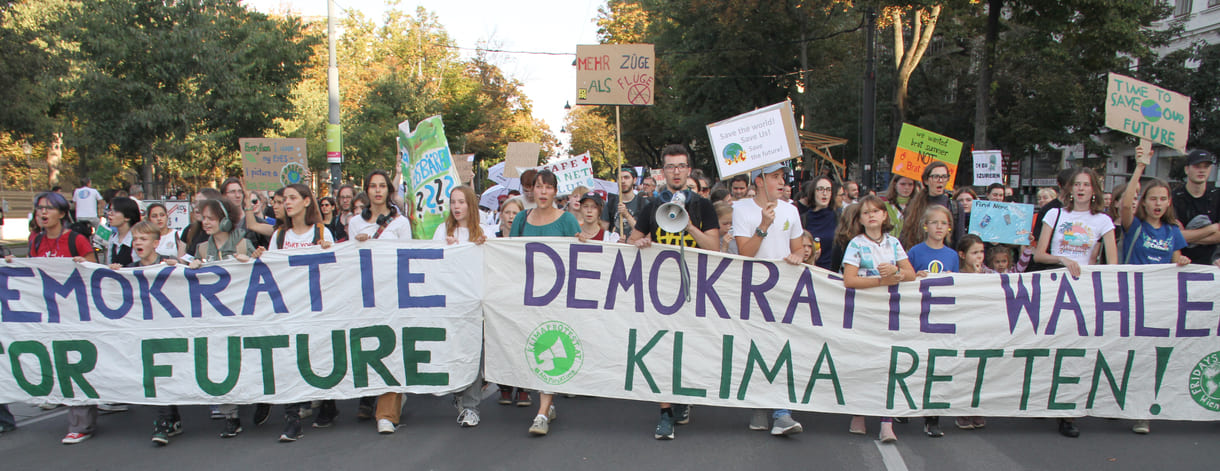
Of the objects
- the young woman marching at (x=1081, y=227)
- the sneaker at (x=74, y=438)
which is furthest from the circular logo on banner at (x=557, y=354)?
the young woman marching at (x=1081, y=227)

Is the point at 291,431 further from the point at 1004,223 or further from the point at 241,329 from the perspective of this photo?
the point at 1004,223

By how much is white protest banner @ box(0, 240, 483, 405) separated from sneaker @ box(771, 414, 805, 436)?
1.99 meters

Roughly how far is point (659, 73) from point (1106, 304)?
38194mm

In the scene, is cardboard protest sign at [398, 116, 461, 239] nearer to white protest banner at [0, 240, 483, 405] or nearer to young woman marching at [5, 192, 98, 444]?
white protest banner at [0, 240, 483, 405]

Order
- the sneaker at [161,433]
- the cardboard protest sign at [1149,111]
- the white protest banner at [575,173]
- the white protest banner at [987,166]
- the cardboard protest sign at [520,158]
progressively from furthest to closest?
the cardboard protest sign at [520,158], the white protest banner at [987,166], the white protest banner at [575,173], the cardboard protest sign at [1149,111], the sneaker at [161,433]

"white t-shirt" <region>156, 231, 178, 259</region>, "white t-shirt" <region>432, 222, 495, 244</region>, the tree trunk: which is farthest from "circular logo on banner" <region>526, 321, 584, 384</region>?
the tree trunk

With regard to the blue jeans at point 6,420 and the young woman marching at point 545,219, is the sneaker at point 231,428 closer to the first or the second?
the blue jeans at point 6,420

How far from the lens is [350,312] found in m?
5.29

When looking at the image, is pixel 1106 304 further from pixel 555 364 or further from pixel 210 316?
pixel 210 316

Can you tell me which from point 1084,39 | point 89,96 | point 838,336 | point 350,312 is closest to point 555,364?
point 350,312

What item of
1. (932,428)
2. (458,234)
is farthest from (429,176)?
(932,428)

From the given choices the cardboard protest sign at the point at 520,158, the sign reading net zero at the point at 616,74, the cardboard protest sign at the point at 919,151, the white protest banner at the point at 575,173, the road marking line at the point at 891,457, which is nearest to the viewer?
the road marking line at the point at 891,457

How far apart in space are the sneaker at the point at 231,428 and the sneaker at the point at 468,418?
1.42 meters

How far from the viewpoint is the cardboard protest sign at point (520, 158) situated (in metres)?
12.3
